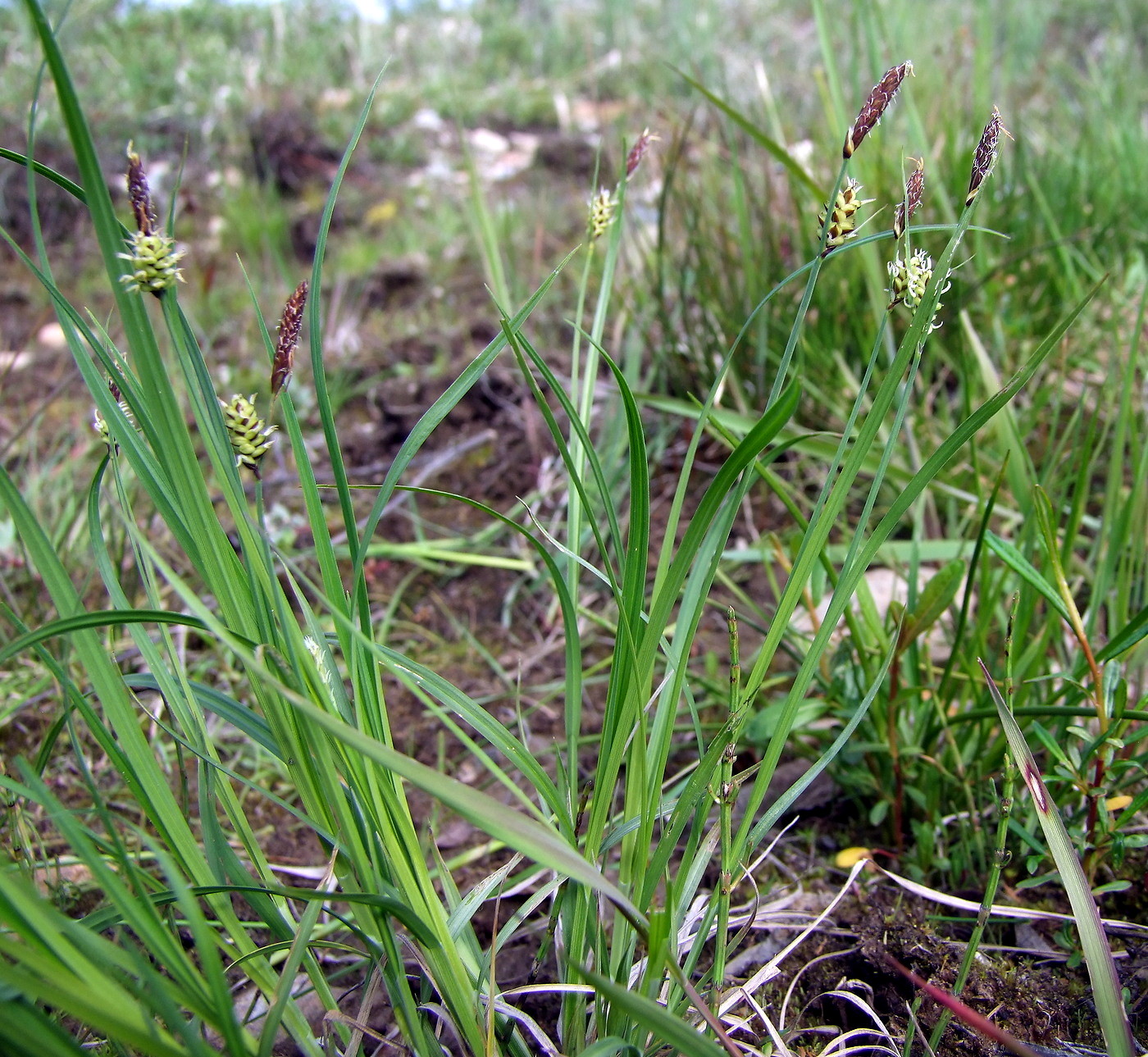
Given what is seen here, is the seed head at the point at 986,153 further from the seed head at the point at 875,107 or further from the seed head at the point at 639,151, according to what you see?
the seed head at the point at 639,151

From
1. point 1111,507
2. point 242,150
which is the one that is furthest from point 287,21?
point 1111,507

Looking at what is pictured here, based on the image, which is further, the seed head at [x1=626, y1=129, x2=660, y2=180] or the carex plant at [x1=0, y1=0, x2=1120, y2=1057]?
the seed head at [x1=626, y1=129, x2=660, y2=180]

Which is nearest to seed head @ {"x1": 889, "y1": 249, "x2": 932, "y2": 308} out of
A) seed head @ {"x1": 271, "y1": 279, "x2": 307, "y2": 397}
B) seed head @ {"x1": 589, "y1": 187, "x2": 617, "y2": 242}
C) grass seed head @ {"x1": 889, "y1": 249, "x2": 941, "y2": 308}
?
grass seed head @ {"x1": 889, "y1": 249, "x2": 941, "y2": 308}

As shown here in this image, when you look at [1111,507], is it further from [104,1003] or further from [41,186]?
[41,186]

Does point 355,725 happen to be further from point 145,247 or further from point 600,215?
point 600,215

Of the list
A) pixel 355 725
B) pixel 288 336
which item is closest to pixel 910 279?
pixel 288 336

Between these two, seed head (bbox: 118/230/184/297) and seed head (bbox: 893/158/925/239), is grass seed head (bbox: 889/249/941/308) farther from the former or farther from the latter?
seed head (bbox: 118/230/184/297)
